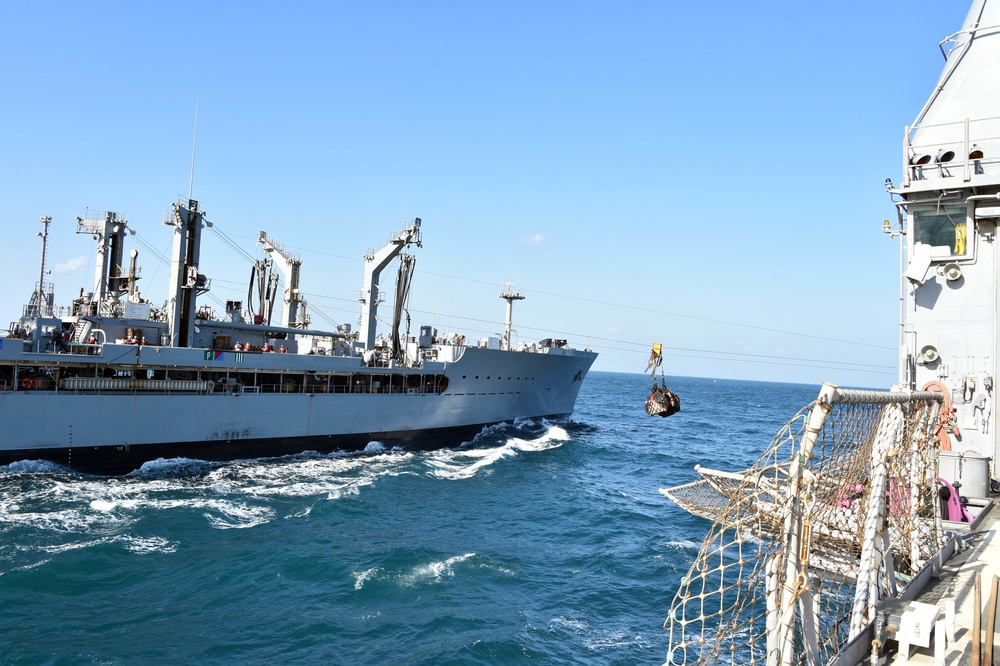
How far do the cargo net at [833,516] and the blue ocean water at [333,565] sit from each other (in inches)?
195

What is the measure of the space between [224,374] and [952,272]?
2632cm

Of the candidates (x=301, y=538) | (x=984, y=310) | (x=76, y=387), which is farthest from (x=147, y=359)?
(x=984, y=310)

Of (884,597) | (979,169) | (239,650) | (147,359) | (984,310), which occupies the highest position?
(979,169)

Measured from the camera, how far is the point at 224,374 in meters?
27.7

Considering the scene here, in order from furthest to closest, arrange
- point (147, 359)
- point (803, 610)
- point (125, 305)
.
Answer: point (125, 305)
point (147, 359)
point (803, 610)

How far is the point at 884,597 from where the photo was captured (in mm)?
7227

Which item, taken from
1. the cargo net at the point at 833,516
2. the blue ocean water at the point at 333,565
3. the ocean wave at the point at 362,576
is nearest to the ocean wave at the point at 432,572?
the blue ocean water at the point at 333,565

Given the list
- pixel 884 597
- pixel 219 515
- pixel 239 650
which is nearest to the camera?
pixel 884 597

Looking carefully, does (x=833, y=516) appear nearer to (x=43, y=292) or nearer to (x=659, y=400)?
(x=659, y=400)

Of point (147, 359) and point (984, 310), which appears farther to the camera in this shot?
point (147, 359)

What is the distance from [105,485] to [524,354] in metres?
21.7

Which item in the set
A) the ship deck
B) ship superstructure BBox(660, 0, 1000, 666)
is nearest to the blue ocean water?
ship superstructure BBox(660, 0, 1000, 666)

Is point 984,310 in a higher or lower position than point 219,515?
higher

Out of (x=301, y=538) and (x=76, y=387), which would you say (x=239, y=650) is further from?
(x=76, y=387)
